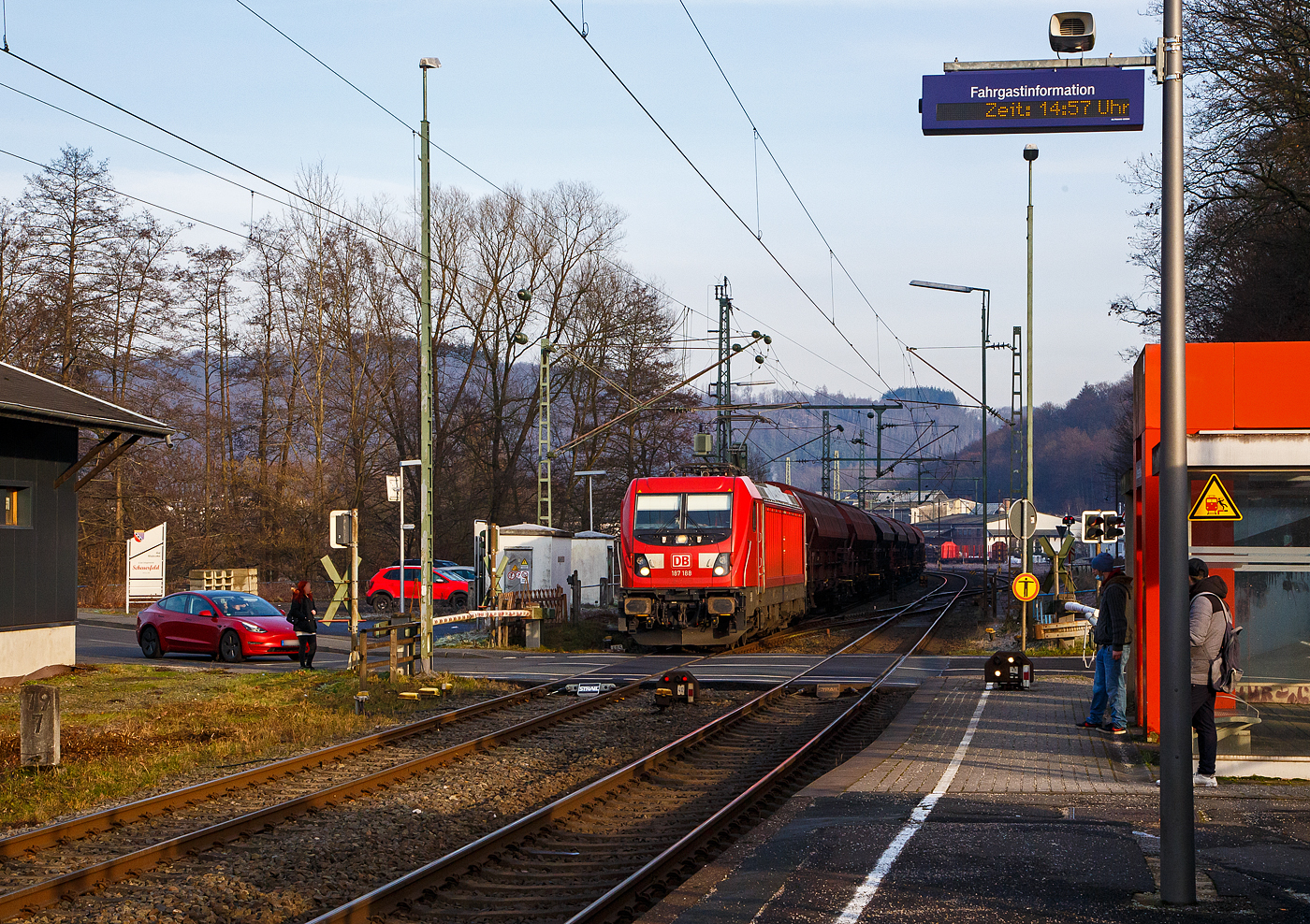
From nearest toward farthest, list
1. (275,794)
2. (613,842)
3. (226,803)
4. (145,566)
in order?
(613,842)
(226,803)
(275,794)
(145,566)

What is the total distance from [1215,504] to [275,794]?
A: 26.5 ft

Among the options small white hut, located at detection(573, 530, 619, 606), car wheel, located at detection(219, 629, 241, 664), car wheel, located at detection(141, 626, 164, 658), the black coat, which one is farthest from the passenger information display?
small white hut, located at detection(573, 530, 619, 606)

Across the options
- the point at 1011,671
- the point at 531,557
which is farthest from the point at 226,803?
the point at 531,557

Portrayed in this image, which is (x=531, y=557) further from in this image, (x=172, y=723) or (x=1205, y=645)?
(x=1205, y=645)

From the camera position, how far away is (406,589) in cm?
4112

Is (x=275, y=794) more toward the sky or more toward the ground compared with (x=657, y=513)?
more toward the ground

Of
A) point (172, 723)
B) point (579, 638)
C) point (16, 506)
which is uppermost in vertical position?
point (16, 506)

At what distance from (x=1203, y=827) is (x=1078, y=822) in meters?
0.80

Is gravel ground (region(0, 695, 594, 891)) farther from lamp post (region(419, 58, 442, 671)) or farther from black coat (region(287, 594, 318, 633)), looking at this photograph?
black coat (region(287, 594, 318, 633))

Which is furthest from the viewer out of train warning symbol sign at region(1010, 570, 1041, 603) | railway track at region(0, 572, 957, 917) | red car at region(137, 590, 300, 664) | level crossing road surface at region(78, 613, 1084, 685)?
red car at region(137, 590, 300, 664)

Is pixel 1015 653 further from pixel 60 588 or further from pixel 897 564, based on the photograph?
pixel 897 564

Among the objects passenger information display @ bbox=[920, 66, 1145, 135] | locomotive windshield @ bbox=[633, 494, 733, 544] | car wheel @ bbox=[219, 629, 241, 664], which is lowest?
car wheel @ bbox=[219, 629, 241, 664]

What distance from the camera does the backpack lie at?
9.87 meters

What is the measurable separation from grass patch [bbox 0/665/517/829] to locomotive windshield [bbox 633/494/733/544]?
674 centimetres
